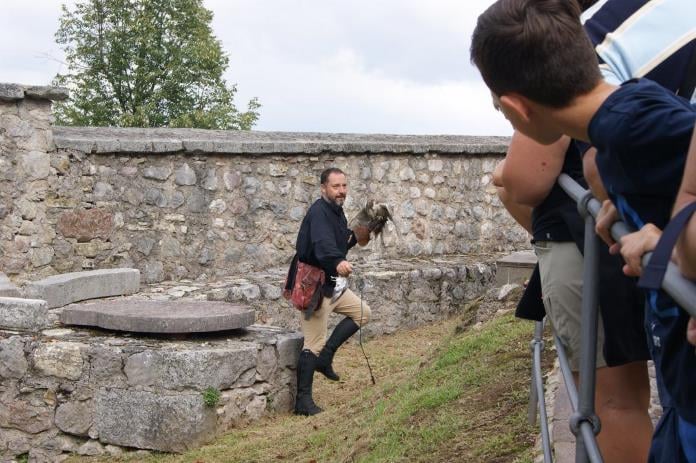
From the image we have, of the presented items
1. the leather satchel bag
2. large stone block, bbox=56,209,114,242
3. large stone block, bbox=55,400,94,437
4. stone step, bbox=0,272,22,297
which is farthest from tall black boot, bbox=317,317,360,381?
large stone block, bbox=56,209,114,242

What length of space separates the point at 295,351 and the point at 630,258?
5.65 m

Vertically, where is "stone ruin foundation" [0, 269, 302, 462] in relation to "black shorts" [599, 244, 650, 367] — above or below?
Result: below

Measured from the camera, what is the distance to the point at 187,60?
21984 millimetres

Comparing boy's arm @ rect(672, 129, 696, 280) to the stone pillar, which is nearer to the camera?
boy's arm @ rect(672, 129, 696, 280)

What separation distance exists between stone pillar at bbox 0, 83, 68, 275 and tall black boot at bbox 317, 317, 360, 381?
2860 millimetres

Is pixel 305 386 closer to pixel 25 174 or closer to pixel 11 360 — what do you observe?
pixel 11 360

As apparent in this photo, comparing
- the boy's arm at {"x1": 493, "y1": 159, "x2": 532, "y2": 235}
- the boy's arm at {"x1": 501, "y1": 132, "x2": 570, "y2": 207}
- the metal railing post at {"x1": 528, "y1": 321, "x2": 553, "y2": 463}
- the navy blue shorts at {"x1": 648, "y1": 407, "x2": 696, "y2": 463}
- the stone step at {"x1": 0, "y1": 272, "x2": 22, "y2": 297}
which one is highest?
the boy's arm at {"x1": 501, "y1": 132, "x2": 570, "y2": 207}

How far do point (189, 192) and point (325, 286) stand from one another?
2.52 meters

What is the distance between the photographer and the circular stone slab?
259 inches

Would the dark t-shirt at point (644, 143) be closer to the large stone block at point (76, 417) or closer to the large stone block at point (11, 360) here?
the large stone block at point (76, 417)

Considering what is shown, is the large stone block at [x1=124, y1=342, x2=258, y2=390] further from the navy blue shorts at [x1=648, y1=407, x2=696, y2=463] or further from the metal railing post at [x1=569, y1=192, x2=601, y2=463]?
the navy blue shorts at [x1=648, y1=407, x2=696, y2=463]

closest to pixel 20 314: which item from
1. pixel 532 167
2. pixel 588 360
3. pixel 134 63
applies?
pixel 532 167

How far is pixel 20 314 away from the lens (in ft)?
21.8

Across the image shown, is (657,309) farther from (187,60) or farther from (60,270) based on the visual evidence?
(187,60)
